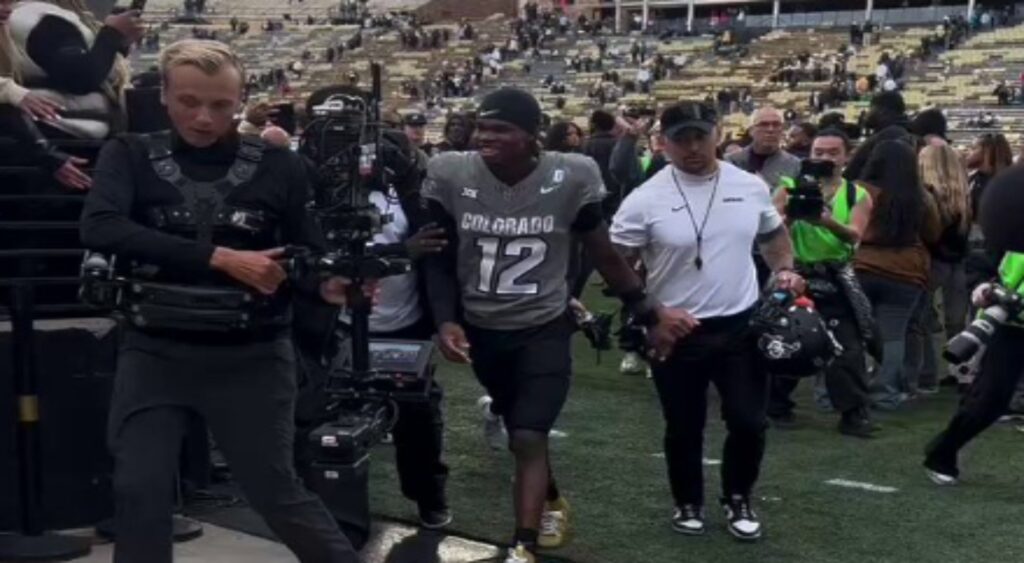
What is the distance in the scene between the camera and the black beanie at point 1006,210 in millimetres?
2574

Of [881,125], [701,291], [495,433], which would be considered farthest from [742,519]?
[881,125]

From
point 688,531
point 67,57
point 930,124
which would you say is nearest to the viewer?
point 67,57

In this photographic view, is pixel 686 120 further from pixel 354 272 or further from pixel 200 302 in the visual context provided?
pixel 200 302

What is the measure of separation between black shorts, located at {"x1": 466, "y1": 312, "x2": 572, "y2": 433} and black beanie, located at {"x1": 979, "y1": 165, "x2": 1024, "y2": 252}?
286 centimetres

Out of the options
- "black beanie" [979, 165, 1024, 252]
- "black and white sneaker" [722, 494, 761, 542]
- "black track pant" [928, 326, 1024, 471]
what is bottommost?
"black and white sneaker" [722, 494, 761, 542]

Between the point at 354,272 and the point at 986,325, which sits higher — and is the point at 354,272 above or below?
above

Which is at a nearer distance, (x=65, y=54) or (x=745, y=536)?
(x=65, y=54)

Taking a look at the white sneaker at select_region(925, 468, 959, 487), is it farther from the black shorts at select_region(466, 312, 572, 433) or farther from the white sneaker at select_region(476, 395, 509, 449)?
the black shorts at select_region(466, 312, 572, 433)

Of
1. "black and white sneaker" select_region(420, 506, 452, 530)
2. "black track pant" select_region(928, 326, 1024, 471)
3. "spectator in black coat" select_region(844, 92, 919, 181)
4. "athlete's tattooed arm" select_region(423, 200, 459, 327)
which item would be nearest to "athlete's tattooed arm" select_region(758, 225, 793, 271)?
"black track pant" select_region(928, 326, 1024, 471)

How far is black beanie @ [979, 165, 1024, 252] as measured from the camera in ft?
8.45

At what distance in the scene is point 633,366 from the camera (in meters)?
10.4

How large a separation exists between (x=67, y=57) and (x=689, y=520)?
2.83 metres

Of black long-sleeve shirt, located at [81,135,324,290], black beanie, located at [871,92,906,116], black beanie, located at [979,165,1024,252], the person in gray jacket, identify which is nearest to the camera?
black beanie, located at [979,165,1024,252]

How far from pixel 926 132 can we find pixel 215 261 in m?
7.23
